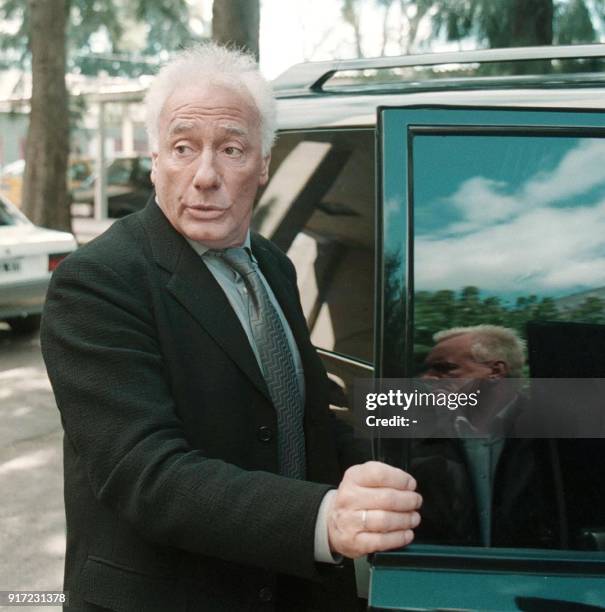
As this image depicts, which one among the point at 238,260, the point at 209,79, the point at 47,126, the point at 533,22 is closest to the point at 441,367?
the point at 238,260

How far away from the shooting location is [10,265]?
7.84 metres

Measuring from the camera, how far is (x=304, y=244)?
110 inches

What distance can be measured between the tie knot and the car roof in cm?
52

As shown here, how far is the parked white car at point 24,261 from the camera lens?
25.8 ft

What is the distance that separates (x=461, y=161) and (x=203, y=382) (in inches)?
22.9

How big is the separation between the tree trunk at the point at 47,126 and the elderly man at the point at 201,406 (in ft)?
33.3

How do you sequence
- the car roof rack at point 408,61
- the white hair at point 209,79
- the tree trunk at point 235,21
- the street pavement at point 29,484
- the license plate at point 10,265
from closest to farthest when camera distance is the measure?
the white hair at point 209,79 → the car roof rack at point 408,61 → the street pavement at point 29,484 → the tree trunk at point 235,21 → the license plate at point 10,265

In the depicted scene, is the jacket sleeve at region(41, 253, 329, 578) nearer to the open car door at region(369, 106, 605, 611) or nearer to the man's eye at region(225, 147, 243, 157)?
the open car door at region(369, 106, 605, 611)

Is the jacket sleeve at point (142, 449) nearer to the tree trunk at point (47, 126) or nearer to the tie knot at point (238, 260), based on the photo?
the tie knot at point (238, 260)

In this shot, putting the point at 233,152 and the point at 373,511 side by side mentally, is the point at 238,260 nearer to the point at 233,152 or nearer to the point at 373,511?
the point at 233,152

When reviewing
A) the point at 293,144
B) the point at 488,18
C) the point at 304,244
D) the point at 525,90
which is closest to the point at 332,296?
the point at 304,244

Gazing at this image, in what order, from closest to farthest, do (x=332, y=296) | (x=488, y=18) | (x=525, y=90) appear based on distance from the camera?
1. (x=525, y=90)
2. (x=332, y=296)
3. (x=488, y=18)

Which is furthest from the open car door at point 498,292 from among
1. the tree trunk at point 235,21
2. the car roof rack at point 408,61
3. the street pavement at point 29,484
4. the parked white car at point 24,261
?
the parked white car at point 24,261

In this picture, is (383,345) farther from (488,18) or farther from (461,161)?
(488,18)
